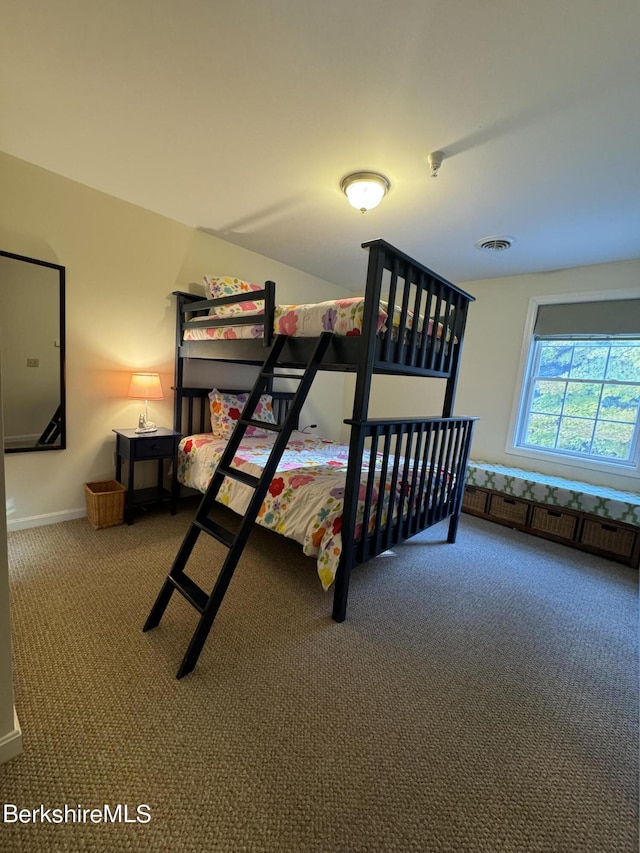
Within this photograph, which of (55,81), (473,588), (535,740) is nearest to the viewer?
(535,740)

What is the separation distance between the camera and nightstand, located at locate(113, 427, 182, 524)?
269 centimetres

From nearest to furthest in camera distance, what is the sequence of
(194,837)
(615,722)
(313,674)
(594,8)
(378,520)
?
(194,837)
(594,8)
(615,722)
(313,674)
(378,520)

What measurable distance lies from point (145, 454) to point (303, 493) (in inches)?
56.7

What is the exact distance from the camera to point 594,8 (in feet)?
3.88

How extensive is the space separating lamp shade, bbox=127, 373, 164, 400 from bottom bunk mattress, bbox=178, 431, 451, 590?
0.53 m

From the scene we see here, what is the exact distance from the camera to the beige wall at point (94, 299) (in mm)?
2420

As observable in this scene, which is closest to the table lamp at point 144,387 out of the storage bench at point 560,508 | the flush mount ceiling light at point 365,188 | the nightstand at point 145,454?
the nightstand at point 145,454

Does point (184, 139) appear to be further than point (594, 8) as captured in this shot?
Yes

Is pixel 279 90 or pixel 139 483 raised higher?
pixel 279 90

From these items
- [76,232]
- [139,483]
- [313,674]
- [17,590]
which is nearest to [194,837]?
[313,674]

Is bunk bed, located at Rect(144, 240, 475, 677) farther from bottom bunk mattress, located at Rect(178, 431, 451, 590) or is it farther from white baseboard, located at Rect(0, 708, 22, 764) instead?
white baseboard, located at Rect(0, 708, 22, 764)

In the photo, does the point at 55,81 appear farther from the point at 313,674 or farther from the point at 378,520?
the point at 313,674

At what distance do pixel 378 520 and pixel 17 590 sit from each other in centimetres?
207

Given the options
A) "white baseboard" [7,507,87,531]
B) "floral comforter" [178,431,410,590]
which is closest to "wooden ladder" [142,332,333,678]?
"floral comforter" [178,431,410,590]
